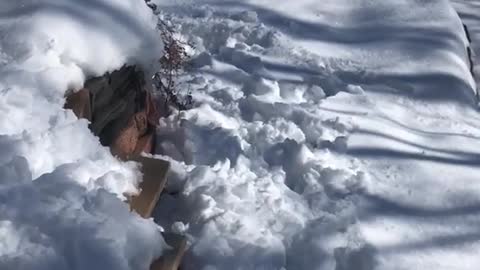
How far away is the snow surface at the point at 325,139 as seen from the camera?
247 cm

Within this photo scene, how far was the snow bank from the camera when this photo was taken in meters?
1.75

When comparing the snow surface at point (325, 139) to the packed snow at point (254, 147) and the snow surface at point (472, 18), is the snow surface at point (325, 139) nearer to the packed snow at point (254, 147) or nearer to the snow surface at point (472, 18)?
the packed snow at point (254, 147)

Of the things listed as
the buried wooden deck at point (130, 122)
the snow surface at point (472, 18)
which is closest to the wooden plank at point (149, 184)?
the buried wooden deck at point (130, 122)

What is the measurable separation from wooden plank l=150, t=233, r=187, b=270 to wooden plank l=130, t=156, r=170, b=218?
0.57ft

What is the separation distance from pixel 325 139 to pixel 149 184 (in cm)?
95

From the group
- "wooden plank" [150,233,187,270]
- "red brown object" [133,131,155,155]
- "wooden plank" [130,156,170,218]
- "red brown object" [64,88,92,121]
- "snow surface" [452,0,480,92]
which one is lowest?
"snow surface" [452,0,480,92]

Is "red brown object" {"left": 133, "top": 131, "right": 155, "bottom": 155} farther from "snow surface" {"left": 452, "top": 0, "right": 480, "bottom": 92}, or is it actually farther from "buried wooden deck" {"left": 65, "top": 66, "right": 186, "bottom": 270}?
"snow surface" {"left": 452, "top": 0, "right": 480, "bottom": 92}

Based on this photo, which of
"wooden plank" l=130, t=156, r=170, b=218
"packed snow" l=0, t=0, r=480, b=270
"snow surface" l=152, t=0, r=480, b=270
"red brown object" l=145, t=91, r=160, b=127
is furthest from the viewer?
"red brown object" l=145, t=91, r=160, b=127

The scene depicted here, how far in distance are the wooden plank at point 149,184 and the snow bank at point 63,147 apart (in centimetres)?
4

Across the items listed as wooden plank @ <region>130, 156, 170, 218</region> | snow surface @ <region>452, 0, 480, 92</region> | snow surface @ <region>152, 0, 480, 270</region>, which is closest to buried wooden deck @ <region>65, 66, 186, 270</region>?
wooden plank @ <region>130, 156, 170, 218</region>

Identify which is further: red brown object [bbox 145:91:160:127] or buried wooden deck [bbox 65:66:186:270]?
red brown object [bbox 145:91:160:127]

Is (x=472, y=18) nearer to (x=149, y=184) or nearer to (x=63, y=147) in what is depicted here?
(x=149, y=184)

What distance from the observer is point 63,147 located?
2148mm

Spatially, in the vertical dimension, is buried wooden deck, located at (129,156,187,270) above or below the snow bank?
below
